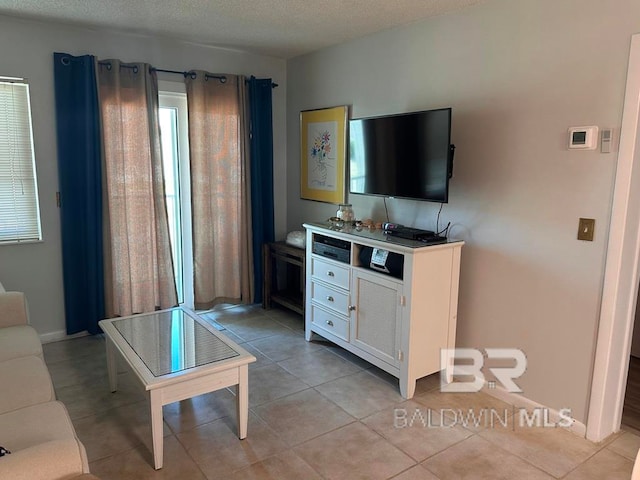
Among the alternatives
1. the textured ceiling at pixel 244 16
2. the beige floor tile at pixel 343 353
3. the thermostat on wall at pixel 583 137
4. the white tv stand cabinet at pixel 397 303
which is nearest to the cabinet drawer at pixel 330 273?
the white tv stand cabinet at pixel 397 303

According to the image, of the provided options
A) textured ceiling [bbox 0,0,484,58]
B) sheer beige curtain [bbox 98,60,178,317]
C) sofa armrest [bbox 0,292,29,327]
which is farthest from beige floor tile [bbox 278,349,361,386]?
textured ceiling [bbox 0,0,484,58]

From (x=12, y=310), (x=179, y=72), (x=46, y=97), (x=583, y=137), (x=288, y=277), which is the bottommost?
(x=288, y=277)

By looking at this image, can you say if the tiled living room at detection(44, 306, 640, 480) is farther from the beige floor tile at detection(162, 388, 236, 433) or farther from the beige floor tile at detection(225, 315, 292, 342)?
the beige floor tile at detection(225, 315, 292, 342)

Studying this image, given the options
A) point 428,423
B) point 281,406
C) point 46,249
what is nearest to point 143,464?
point 281,406

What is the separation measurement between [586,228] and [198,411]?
2293mm

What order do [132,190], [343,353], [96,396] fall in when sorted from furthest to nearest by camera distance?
1. [132,190]
2. [343,353]
3. [96,396]

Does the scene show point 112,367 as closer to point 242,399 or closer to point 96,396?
point 96,396

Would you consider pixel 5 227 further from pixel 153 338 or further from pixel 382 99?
pixel 382 99

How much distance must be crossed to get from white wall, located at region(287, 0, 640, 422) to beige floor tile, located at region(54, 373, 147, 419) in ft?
6.89

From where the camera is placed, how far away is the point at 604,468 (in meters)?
2.19

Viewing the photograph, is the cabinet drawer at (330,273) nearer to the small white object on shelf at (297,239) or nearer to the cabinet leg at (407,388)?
the small white object on shelf at (297,239)

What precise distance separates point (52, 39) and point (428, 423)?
361 centimetres

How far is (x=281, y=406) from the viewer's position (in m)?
2.72

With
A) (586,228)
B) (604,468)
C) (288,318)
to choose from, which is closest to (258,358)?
(288,318)
